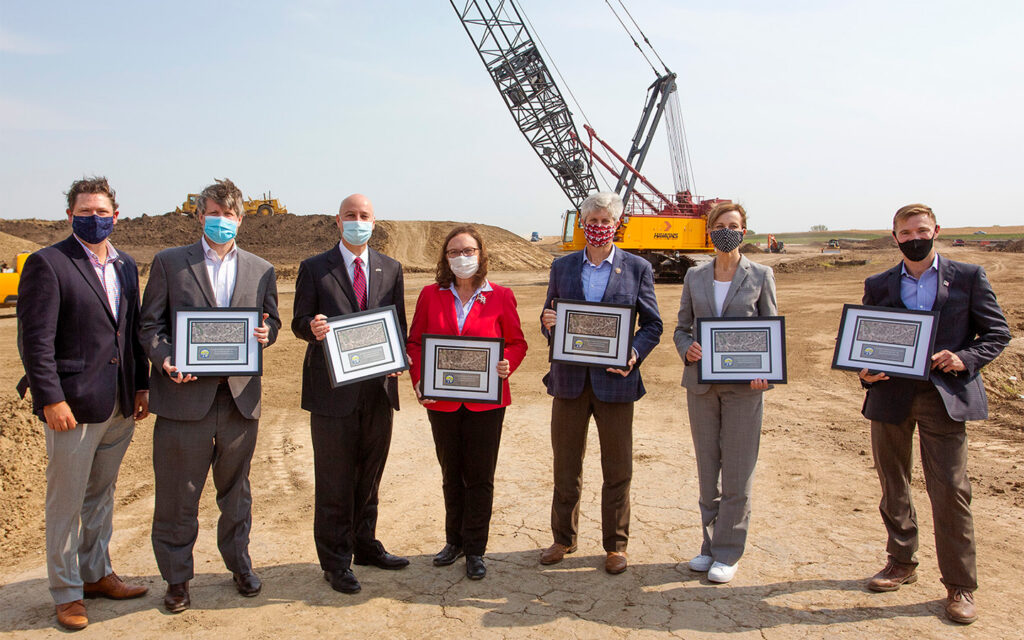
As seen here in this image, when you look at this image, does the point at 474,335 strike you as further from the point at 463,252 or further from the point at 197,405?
the point at 197,405

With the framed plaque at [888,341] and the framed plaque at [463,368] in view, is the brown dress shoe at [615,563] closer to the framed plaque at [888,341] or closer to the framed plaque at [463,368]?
the framed plaque at [463,368]

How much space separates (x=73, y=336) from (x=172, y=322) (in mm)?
473

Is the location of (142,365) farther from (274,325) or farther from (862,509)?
(862,509)

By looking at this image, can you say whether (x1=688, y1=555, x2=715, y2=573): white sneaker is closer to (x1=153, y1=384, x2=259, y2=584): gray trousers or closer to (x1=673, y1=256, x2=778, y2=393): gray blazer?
(x1=673, y1=256, x2=778, y2=393): gray blazer

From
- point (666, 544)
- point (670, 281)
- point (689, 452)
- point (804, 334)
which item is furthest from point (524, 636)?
point (670, 281)

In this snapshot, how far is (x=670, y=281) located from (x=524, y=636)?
23.9 meters

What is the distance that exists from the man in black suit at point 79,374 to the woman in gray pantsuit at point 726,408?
3.18m

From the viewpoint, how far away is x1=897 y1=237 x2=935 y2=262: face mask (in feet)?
12.4

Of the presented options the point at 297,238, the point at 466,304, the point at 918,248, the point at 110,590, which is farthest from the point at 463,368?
the point at 297,238

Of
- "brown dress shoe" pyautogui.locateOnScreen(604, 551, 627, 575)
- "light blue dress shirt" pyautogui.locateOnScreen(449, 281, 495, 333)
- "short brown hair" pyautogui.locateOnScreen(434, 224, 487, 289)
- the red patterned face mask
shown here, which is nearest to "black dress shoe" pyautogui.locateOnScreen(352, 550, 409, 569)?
"brown dress shoe" pyautogui.locateOnScreen(604, 551, 627, 575)

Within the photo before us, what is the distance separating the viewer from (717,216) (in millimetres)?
4094

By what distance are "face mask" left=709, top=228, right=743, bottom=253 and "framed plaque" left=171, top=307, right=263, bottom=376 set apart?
8.61ft

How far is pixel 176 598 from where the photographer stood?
148 inches

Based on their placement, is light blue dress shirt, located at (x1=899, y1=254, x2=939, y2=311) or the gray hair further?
the gray hair
